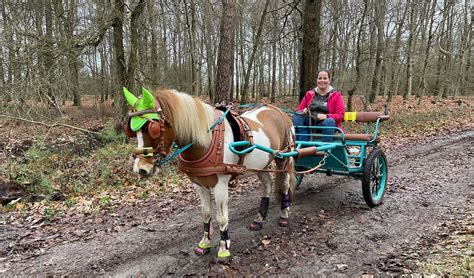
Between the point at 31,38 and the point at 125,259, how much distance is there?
681cm

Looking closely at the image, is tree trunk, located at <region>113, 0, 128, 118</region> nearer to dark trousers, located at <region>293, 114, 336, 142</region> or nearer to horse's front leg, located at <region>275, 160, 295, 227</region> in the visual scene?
dark trousers, located at <region>293, 114, 336, 142</region>

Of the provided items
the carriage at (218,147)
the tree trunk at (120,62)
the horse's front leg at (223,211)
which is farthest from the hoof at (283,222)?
the tree trunk at (120,62)

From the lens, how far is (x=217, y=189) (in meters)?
3.42

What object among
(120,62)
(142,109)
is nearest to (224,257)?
(142,109)

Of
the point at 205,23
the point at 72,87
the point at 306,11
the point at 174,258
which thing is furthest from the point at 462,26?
the point at 174,258

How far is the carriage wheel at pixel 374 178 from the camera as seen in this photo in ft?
15.6

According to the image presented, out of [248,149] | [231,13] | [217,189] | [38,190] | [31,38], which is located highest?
[231,13]

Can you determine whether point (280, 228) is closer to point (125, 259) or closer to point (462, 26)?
point (125, 259)

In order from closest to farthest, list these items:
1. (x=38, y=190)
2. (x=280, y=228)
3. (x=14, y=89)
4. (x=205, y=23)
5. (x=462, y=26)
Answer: (x=280, y=228)
(x=38, y=190)
(x=14, y=89)
(x=205, y=23)
(x=462, y=26)

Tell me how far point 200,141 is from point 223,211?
828mm

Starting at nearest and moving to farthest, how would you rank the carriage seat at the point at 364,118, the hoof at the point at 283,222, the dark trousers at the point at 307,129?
the hoof at the point at 283,222 < the carriage seat at the point at 364,118 < the dark trousers at the point at 307,129

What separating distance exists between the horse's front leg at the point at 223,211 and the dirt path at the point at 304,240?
13 centimetres

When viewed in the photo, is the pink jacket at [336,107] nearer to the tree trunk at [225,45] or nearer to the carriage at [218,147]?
the carriage at [218,147]

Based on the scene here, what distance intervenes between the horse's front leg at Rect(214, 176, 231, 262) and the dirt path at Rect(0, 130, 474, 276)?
13cm
